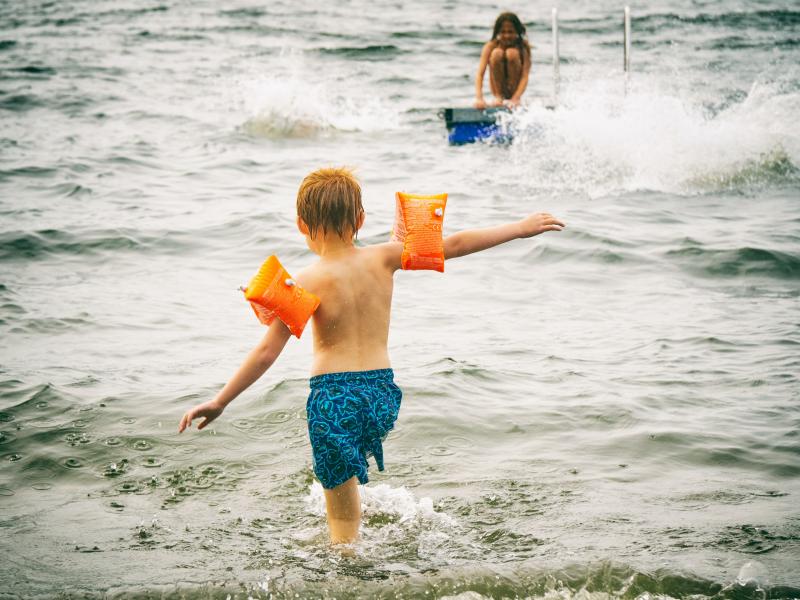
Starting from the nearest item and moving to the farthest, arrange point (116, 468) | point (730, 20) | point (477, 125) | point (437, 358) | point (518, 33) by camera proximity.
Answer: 1. point (116, 468)
2. point (437, 358)
3. point (477, 125)
4. point (518, 33)
5. point (730, 20)

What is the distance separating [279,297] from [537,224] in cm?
110

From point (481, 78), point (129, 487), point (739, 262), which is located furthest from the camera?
point (481, 78)

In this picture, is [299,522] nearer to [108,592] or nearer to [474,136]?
[108,592]

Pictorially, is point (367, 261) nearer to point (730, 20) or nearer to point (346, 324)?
point (346, 324)

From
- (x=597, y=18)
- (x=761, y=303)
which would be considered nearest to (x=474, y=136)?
(x=761, y=303)

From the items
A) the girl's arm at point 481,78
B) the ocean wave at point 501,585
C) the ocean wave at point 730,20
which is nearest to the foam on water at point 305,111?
the girl's arm at point 481,78

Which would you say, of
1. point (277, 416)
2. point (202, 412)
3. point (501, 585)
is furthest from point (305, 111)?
point (501, 585)

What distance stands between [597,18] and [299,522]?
76.9 feet

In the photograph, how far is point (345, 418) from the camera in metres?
3.80

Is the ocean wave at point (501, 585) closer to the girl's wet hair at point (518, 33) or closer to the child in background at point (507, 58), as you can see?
the child in background at point (507, 58)

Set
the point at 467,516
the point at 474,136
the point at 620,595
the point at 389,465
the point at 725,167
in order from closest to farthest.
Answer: the point at 620,595 < the point at 467,516 < the point at 389,465 < the point at 725,167 < the point at 474,136

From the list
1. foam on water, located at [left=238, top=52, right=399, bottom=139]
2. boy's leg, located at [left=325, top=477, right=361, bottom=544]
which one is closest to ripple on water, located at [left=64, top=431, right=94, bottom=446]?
boy's leg, located at [left=325, top=477, right=361, bottom=544]

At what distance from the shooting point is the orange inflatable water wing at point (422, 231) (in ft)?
12.6

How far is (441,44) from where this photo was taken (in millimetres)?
22297
